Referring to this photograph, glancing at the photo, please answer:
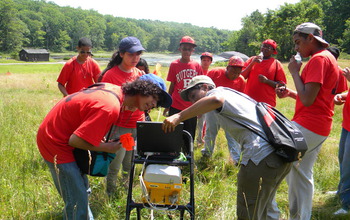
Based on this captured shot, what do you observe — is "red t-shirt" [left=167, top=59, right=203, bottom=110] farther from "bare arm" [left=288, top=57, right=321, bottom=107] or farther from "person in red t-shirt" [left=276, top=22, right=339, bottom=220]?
"bare arm" [left=288, top=57, right=321, bottom=107]

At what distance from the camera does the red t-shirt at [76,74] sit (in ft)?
16.3

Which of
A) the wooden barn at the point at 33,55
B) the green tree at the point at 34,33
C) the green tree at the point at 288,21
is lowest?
the wooden barn at the point at 33,55

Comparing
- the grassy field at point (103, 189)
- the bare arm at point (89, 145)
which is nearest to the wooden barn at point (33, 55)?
the grassy field at point (103, 189)

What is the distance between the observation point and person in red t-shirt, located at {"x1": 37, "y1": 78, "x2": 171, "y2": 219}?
223 cm

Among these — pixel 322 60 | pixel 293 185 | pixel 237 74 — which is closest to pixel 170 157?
pixel 293 185

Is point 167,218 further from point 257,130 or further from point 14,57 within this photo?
point 14,57

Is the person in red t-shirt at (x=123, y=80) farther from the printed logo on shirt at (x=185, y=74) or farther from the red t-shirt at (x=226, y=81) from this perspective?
the red t-shirt at (x=226, y=81)

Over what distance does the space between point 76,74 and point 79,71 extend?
0.07m

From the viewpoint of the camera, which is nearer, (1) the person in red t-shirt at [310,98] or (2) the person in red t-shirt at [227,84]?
(1) the person in red t-shirt at [310,98]

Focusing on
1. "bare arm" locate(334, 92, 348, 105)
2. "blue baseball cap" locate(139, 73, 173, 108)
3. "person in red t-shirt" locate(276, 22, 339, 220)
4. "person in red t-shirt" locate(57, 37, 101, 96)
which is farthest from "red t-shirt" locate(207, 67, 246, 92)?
"blue baseball cap" locate(139, 73, 173, 108)

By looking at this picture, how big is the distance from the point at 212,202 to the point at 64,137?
6.54ft

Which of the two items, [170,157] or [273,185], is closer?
[273,185]

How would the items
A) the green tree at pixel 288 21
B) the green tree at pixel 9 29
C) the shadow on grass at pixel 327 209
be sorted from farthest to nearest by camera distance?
the green tree at pixel 9 29 < the green tree at pixel 288 21 < the shadow on grass at pixel 327 209

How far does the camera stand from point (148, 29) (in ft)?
604
